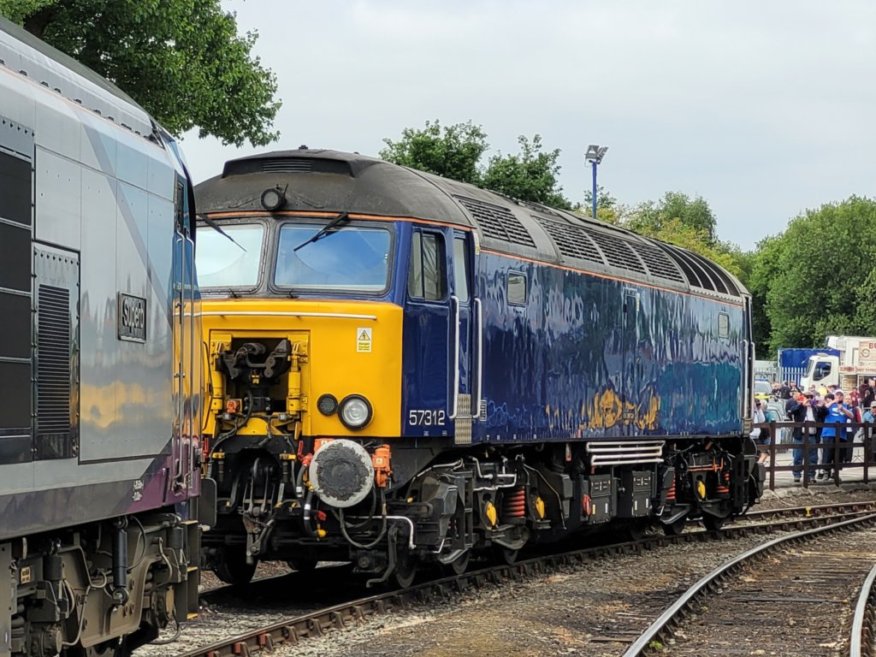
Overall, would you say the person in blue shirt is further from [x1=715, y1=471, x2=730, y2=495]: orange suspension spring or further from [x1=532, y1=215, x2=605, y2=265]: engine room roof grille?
[x1=532, y1=215, x2=605, y2=265]: engine room roof grille

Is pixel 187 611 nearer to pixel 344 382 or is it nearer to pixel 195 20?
pixel 344 382

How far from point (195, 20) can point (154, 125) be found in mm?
13929

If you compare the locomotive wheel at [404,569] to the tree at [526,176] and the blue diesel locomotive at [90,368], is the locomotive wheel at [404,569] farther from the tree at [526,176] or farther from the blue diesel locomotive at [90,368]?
the tree at [526,176]

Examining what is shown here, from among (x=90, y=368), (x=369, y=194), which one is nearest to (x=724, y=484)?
(x=369, y=194)

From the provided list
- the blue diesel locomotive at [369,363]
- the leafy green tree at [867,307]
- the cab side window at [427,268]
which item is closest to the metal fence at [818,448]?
the blue diesel locomotive at [369,363]

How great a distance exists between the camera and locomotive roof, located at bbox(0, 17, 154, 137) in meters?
6.85

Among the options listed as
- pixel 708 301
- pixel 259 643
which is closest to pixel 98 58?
pixel 708 301

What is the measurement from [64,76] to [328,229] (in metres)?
5.41

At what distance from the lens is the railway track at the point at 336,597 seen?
1057 cm

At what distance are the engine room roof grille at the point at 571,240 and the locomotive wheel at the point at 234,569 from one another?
438cm

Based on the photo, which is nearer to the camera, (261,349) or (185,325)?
(185,325)

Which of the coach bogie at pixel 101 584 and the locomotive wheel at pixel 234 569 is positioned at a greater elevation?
the coach bogie at pixel 101 584

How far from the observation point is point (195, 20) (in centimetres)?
2245

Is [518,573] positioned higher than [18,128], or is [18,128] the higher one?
[18,128]
